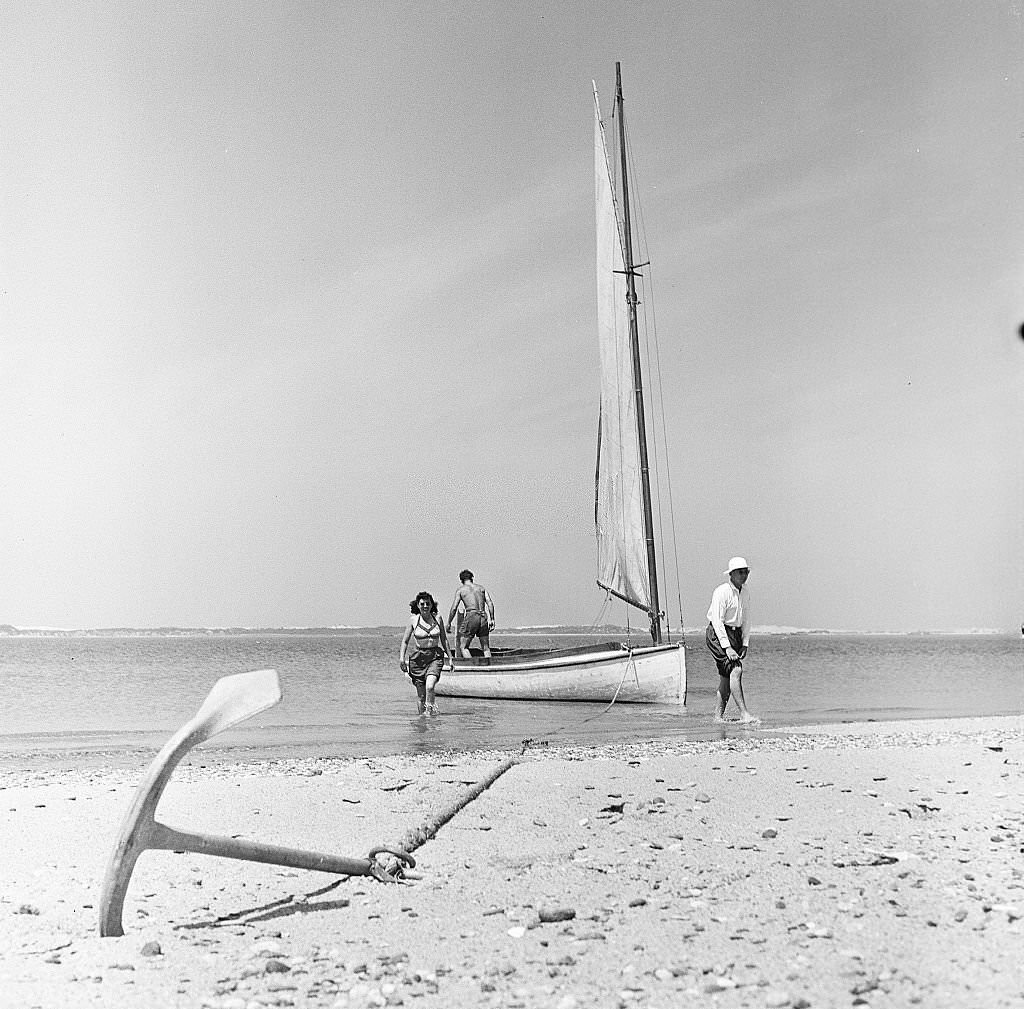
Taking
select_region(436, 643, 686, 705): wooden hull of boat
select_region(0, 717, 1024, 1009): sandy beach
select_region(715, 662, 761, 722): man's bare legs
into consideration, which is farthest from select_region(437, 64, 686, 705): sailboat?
select_region(0, 717, 1024, 1009): sandy beach

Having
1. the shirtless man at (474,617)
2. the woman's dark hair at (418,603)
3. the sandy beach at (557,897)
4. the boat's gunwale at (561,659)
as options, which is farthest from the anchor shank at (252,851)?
the shirtless man at (474,617)

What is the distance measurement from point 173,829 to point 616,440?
16.4 meters

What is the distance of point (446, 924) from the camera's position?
3539 mm

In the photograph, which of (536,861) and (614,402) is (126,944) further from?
(614,402)

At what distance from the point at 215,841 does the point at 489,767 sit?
423 centimetres

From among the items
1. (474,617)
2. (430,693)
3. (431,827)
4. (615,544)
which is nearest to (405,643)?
(430,693)

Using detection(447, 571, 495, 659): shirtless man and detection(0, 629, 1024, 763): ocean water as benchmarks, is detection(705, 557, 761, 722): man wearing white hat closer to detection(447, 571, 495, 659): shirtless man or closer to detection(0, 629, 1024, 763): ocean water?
detection(0, 629, 1024, 763): ocean water

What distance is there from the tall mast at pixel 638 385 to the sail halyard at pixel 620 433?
18 mm

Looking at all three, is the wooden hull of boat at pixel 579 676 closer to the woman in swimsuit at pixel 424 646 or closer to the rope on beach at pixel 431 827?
the woman in swimsuit at pixel 424 646

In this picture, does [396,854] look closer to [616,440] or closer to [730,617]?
[730,617]

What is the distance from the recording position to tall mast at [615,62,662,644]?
18406 millimetres

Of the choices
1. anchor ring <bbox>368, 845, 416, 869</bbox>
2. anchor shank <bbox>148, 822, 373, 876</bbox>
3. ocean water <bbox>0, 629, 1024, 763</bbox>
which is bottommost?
ocean water <bbox>0, 629, 1024, 763</bbox>

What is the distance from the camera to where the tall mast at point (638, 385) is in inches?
725

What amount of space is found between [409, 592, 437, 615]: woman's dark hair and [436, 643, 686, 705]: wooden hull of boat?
13.3 ft
